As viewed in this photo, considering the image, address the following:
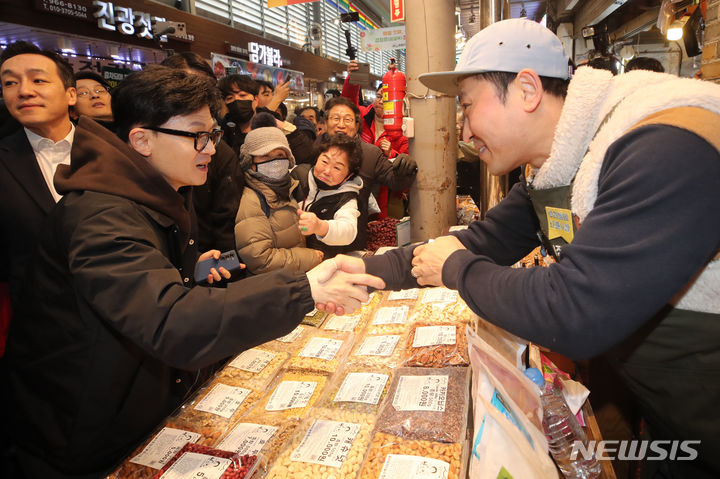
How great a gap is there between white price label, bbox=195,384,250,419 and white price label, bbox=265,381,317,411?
10 cm

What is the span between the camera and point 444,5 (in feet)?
8.51

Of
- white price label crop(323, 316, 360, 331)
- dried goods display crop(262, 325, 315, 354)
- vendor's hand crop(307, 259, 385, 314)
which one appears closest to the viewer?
vendor's hand crop(307, 259, 385, 314)

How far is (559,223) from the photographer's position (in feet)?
4.08

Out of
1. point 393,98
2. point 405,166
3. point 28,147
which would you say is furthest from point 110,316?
point 393,98

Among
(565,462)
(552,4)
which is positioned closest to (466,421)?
(565,462)

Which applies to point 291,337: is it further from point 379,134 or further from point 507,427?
point 379,134

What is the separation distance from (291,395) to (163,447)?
39cm

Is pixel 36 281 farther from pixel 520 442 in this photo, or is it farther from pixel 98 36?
pixel 98 36

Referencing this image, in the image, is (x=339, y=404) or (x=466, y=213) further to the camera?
(x=466, y=213)

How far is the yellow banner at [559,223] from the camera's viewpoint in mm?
1195

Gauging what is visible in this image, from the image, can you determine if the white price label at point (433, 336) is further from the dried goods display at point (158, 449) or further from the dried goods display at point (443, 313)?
the dried goods display at point (158, 449)

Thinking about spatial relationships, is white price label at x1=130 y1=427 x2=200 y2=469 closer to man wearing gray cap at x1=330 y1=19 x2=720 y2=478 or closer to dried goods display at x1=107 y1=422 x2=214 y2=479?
dried goods display at x1=107 y1=422 x2=214 y2=479

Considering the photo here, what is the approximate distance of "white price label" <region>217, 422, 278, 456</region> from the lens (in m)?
1.16

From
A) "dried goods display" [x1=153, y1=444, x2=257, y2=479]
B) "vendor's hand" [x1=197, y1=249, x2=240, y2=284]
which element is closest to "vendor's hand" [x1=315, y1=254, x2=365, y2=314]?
"vendor's hand" [x1=197, y1=249, x2=240, y2=284]
